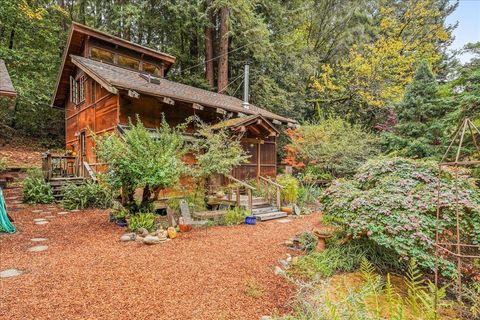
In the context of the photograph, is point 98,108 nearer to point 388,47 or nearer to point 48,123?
point 48,123

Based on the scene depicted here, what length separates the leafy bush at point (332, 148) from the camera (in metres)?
11.7

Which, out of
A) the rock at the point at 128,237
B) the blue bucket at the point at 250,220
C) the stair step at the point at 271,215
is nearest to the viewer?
the rock at the point at 128,237

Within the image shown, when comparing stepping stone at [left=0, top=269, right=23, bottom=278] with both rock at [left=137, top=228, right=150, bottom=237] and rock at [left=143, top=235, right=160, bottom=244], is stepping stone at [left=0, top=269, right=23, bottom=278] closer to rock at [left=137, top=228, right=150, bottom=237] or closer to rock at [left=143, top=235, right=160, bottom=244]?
rock at [left=143, top=235, right=160, bottom=244]

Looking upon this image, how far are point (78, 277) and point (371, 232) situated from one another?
3.84 metres

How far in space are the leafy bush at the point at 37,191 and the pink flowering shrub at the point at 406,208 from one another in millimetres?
8845

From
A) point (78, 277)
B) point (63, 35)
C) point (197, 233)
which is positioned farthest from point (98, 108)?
point (63, 35)

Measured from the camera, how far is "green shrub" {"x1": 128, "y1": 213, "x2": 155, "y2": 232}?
5.57 metres

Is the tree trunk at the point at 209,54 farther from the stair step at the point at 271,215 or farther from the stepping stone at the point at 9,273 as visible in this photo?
the stepping stone at the point at 9,273

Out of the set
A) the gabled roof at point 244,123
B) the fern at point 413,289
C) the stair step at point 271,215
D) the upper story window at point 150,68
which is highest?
the upper story window at point 150,68

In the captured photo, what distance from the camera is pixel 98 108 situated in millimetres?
9266

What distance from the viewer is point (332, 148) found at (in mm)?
11641

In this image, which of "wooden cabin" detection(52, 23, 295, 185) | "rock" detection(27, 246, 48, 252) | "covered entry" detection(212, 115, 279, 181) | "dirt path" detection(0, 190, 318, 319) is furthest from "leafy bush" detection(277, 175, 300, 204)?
"rock" detection(27, 246, 48, 252)

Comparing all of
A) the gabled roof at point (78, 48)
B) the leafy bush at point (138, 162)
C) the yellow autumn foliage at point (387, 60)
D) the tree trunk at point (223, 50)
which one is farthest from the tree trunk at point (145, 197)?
the yellow autumn foliage at point (387, 60)

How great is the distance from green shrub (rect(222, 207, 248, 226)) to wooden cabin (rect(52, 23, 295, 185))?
8.85ft
